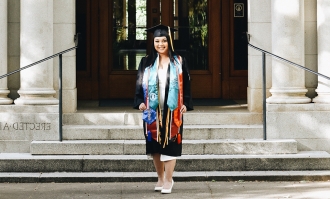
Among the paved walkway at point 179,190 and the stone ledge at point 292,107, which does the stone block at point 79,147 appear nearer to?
the paved walkway at point 179,190

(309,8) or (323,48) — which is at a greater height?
(309,8)

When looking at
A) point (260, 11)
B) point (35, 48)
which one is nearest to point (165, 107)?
point (35, 48)

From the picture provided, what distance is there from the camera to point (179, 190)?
1070 cm

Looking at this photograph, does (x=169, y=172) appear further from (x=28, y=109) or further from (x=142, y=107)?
(x=28, y=109)

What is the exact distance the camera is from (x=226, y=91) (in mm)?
15797

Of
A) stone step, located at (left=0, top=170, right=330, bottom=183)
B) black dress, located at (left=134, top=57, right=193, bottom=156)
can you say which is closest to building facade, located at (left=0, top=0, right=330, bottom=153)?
stone step, located at (left=0, top=170, right=330, bottom=183)

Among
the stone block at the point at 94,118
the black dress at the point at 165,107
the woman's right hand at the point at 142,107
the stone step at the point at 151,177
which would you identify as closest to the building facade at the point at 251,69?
the stone block at the point at 94,118

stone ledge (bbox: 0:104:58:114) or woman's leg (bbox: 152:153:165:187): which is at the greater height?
stone ledge (bbox: 0:104:58:114)

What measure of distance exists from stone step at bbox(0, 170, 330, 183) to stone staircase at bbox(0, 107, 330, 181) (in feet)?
0.06

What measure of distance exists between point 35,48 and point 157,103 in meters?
3.02

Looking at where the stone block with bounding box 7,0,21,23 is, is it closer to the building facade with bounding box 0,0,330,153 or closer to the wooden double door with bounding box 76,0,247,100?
the building facade with bounding box 0,0,330,153

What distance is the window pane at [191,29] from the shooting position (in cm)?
1569

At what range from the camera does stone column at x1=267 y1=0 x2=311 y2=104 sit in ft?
41.0

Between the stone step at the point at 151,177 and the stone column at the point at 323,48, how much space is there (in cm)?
158
